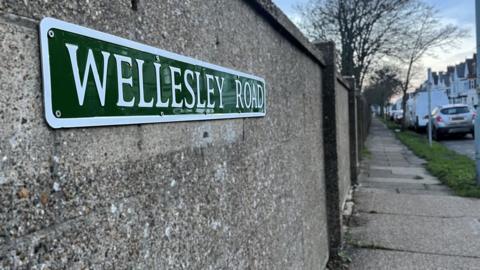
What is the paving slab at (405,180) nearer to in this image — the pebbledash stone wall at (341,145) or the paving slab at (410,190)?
the paving slab at (410,190)

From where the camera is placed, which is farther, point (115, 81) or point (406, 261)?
point (406, 261)

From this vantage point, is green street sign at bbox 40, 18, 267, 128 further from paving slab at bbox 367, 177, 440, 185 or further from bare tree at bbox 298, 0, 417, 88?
bare tree at bbox 298, 0, 417, 88

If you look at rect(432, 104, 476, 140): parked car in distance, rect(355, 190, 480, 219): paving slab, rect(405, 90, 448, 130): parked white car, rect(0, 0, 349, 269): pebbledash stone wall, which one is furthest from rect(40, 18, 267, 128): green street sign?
rect(405, 90, 448, 130): parked white car

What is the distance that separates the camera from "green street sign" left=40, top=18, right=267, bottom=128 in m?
1.01

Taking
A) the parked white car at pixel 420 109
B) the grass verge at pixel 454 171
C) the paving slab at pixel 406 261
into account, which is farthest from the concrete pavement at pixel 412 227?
the parked white car at pixel 420 109

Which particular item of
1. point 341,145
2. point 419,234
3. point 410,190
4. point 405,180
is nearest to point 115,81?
point 419,234

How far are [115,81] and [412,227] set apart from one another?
5.12 m

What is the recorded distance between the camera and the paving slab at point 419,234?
4684 millimetres

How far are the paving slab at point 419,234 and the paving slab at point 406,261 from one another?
5.9 inches

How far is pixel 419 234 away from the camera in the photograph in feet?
17.0

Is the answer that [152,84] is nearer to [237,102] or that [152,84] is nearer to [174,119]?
[174,119]

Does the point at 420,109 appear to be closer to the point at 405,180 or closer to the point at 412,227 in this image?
the point at 405,180

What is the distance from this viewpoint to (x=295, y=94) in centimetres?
343

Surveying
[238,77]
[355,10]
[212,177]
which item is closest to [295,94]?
[238,77]
